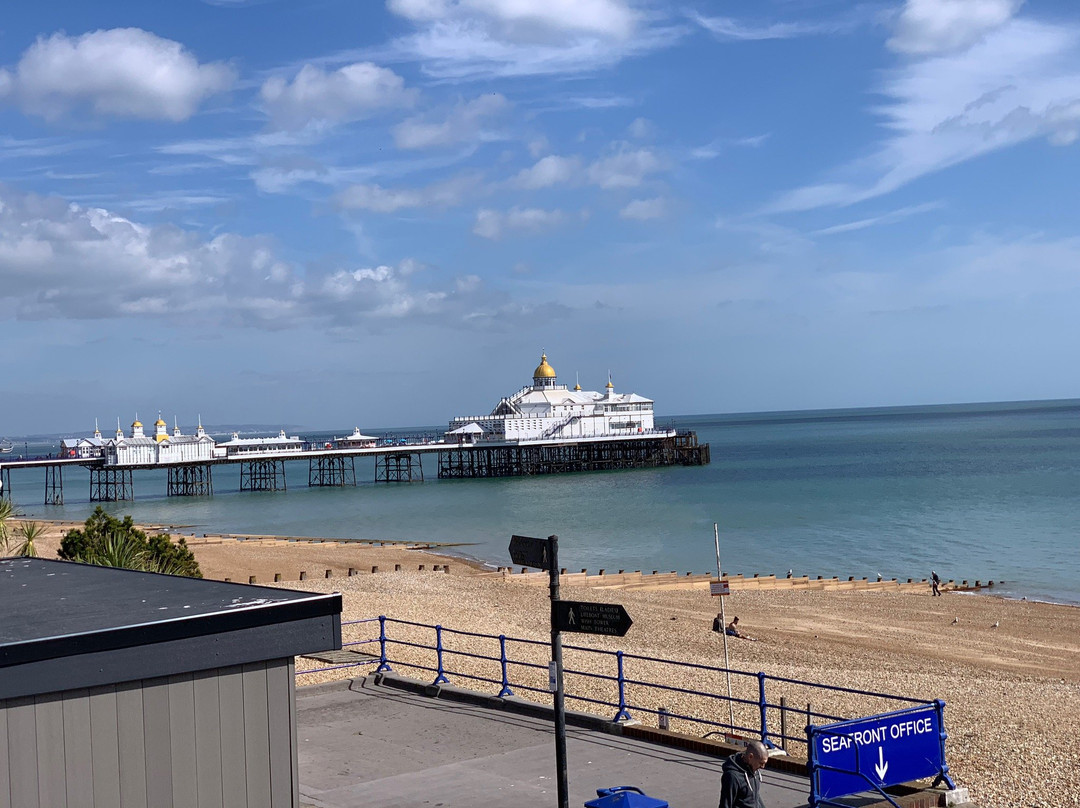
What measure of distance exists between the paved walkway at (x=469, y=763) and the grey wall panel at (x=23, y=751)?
363 cm

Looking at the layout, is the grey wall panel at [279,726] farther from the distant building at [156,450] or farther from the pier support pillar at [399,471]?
the pier support pillar at [399,471]

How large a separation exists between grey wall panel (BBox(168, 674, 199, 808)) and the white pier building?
298 feet

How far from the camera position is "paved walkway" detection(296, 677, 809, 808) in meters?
9.55

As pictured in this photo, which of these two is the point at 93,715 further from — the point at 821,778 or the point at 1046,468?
the point at 1046,468

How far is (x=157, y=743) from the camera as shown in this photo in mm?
6551

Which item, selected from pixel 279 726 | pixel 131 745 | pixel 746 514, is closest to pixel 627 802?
A: pixel 279 726

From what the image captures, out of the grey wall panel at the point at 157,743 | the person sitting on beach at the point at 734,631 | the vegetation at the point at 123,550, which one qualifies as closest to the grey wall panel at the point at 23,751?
the grey wall panel at the point at 157,743

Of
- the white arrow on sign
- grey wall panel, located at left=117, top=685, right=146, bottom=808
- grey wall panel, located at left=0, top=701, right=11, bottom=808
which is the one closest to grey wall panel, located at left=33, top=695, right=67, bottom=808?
grey wall panel, located at left=0, top=701, right=11, bottom=808

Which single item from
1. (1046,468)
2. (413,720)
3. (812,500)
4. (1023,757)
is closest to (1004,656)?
(1023,757)

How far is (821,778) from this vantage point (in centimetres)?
849

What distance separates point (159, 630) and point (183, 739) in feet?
2.33

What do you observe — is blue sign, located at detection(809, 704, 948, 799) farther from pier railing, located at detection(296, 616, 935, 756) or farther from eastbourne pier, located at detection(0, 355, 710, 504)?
eastbourne pier, located at detection(0, 355, 710, 504)

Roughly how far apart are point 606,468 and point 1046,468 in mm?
A: 36803

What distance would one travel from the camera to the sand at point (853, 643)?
1212 centimetres
